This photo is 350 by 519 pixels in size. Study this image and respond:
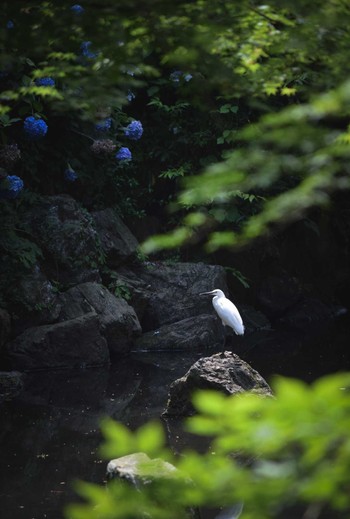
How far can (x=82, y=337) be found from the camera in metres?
7.80

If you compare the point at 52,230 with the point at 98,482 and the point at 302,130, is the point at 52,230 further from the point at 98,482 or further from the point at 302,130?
the point at 302,130

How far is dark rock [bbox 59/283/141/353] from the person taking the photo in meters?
8.22

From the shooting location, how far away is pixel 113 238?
365 inches

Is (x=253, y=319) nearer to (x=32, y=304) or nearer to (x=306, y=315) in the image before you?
(x=306, y=315)

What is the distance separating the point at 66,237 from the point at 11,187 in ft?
3.06

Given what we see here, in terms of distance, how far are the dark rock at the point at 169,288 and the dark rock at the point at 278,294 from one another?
3.25 ft

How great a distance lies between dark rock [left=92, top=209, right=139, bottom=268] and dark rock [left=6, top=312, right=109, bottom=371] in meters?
1.38

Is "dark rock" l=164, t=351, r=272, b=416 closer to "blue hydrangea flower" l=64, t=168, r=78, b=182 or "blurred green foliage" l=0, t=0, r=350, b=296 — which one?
"blurred green foliage" l=0, t=0, r=350, b=296

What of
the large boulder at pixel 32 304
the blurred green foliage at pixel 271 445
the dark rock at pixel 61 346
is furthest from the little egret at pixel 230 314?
the blurred green foliage at pixel 271 445

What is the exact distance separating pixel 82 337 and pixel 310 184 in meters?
6.26

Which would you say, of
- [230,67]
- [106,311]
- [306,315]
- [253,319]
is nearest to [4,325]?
[106,311]

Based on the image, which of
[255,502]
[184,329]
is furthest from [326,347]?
[255,502]

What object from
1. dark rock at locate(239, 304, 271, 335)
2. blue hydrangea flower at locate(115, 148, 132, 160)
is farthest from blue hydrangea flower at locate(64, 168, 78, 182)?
dark rock at locate(239, 304, 271, 335)

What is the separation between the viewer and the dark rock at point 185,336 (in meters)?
8.68
